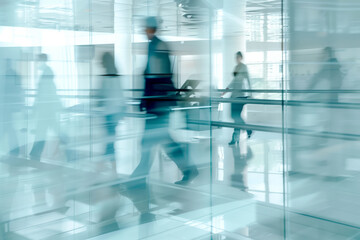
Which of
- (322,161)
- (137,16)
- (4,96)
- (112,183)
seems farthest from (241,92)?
(4,96)

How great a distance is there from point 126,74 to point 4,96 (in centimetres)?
75

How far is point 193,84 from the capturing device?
3.27 metres

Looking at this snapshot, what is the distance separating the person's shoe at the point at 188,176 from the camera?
3148 millimetres

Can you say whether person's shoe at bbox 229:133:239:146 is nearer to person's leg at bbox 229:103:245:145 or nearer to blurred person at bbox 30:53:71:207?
person's leg at bbox 229:103:245:145

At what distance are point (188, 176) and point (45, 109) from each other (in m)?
1.19

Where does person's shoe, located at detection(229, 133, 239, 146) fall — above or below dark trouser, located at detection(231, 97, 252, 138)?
below

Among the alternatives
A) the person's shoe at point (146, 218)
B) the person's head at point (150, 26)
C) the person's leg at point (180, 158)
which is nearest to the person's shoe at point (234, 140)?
the person's leg at point (180, 158)

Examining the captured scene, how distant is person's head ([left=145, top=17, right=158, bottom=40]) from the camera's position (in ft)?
9.44

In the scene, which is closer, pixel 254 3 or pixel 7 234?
pixel 7 234

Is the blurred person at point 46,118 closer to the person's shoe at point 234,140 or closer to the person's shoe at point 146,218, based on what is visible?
the person's shoe at point 146,218

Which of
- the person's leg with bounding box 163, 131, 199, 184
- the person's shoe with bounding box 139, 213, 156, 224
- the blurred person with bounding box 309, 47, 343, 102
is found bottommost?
the person's shoe with bounding box 139, 213, 156, 224

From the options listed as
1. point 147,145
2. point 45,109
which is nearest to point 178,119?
point 147,145

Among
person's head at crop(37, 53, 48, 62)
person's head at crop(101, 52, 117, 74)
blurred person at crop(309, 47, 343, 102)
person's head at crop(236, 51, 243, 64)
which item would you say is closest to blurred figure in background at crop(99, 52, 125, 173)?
person's head at crop(101, 52, 117, 74)

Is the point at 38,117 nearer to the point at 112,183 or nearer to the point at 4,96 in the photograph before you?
the point at 4,96
